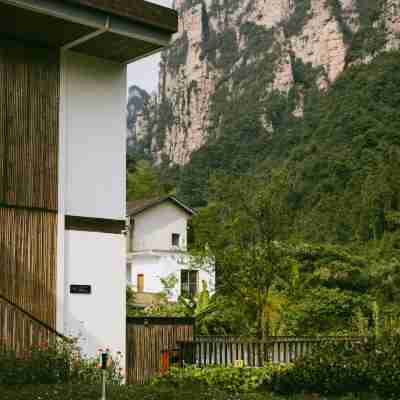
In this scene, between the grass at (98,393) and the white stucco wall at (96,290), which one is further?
the white stucco wall at (96,290)

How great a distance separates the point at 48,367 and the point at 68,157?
202 inches

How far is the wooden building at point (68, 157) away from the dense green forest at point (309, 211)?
5.18 metres

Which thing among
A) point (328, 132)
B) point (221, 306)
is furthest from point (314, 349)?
point (328, 132)

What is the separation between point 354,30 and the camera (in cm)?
15825

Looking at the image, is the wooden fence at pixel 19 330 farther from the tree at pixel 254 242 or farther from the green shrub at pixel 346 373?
the tree at pixel 254 242

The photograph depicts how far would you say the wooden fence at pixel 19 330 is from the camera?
15.0 metres

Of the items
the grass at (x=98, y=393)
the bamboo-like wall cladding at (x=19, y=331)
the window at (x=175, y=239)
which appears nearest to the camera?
the grass at (x=98, y=393)

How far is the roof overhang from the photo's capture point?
1589 cm

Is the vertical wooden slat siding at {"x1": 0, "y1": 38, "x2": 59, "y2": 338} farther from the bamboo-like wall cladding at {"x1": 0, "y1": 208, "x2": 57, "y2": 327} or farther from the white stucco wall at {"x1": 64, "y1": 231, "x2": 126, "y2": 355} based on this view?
the white stucco wall at {"x1": 64, "y1": 231, "x2": 126, "y2": 355}

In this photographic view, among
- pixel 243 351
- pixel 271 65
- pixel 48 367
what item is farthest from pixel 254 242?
pixel 271 65

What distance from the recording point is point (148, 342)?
747 inches

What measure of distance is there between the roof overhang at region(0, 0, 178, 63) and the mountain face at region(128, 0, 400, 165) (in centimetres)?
11216

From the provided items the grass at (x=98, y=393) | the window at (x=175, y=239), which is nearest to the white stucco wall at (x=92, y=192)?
the grass at (x=98, y=393)

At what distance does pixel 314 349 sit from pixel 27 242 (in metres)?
6.30
